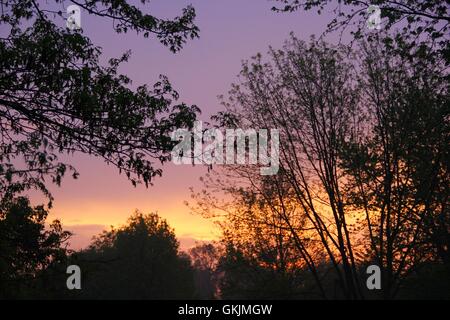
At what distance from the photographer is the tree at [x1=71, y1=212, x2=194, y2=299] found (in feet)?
178

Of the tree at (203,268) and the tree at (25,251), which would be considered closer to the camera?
the tree at (25,251)

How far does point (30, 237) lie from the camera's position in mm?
10984

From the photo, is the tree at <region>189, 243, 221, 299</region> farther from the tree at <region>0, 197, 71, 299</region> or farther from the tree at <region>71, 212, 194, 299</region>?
the tree at <region>0, 197, 71, 299</region>

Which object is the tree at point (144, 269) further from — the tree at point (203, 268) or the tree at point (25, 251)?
the tree at point (203, 268)

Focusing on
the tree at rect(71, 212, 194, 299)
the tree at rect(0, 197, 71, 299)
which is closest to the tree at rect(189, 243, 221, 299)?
the tree at rect(71, 212, 194, 299)

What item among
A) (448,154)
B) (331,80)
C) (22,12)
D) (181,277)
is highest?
(331,80)

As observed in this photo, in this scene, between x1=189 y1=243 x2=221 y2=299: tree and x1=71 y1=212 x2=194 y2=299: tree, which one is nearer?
x1=71 y1=212 x2=194 y2=299: tree

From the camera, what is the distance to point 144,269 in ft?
181

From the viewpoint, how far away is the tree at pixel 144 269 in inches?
2137

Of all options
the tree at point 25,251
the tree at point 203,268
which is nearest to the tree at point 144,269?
the tree at point 25,251

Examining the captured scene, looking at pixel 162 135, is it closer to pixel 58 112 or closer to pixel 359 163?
pixel 58 112

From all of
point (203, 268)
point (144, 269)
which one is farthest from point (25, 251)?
point (203, 268)

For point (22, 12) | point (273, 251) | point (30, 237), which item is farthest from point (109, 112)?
point (273, 251)

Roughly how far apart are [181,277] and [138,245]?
6.37 meters
